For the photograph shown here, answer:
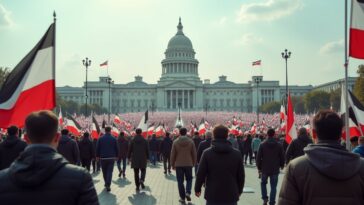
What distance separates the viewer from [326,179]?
388 centimetres

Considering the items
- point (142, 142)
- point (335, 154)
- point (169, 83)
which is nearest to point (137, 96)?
point (169, 83)

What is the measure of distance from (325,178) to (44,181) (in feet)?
7.21

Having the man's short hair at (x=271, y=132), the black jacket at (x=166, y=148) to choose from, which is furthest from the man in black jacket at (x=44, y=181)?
the black jacket at (x=166, y=148)

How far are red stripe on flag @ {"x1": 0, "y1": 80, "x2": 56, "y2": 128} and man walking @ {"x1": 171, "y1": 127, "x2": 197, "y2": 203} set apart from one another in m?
5.42

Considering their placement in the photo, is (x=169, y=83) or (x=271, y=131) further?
(x=169, y=83)

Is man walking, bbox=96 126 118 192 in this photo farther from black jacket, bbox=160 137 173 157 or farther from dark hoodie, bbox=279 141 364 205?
dark hoodie, bbox=279 141 364 205

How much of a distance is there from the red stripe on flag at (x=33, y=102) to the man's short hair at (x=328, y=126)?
4455mm

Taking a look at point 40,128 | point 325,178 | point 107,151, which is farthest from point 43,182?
point 107,151

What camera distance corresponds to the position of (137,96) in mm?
152625

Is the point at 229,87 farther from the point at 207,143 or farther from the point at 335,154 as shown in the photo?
the point at 335,154

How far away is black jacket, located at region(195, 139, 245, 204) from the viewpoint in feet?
23.4

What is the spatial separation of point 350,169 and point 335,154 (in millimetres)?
163

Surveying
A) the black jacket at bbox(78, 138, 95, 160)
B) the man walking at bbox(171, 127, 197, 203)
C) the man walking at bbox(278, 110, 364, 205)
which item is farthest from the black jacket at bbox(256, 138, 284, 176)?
the black jacket at bbox(78, 138, 95, 160)

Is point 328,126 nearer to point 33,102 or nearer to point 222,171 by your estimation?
point 222,171
